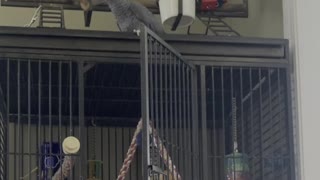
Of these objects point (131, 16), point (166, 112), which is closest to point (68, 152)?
point (166, 112)

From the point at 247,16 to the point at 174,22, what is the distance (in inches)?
22.0

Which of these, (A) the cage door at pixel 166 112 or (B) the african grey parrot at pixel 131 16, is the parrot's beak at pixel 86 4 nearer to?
(B) the african grey parrot at pixel 131 16

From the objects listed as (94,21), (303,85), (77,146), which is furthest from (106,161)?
(303,85)

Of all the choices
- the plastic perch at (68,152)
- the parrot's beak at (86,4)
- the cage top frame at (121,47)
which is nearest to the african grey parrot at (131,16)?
the cage top frame at (121,47)

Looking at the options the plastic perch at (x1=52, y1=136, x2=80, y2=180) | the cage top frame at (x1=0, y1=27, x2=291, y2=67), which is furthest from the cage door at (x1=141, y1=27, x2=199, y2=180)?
the plastic perch at (x1=52, y1=136, x2=80, y2=180)

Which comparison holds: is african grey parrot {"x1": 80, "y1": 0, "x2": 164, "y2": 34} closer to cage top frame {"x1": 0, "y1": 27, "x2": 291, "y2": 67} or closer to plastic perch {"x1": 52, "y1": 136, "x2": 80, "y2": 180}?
cage top frame {"x1": 0, "y1": 27, "x2": 291, "y2": 67}

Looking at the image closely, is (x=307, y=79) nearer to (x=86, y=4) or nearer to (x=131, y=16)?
(x=131, y=16)

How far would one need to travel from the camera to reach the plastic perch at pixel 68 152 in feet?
10.6

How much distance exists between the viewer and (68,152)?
322 cm

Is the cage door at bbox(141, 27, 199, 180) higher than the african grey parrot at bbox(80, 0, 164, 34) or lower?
lower

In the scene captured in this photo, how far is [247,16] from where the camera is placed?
3.73 meters

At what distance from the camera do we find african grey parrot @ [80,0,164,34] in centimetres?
320

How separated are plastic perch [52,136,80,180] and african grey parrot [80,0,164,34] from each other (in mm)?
439

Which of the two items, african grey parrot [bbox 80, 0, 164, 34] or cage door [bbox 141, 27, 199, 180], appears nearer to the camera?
cage door [bbox 141, 27, 199, 180]
